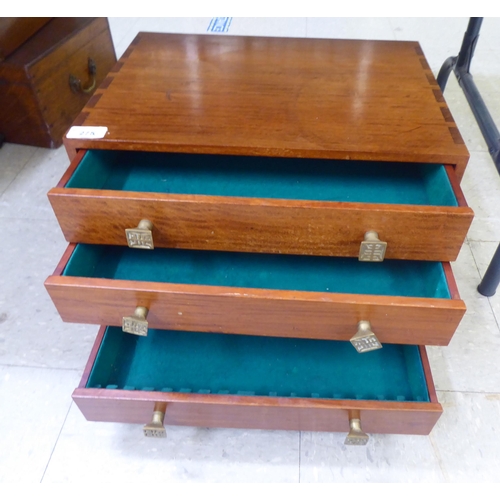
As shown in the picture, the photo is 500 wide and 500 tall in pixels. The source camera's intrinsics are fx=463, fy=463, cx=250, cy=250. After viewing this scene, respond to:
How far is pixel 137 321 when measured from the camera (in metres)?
0.62

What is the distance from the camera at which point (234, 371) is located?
0.76 metres

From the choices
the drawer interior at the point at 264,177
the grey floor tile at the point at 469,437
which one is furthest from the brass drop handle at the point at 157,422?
the grey floor tile at the point at 469,437

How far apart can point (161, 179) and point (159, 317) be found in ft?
0.92

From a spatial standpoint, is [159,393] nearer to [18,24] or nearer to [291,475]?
[291,475]

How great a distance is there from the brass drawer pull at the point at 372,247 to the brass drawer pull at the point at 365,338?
0.33ft

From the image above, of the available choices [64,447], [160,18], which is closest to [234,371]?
[64,447]

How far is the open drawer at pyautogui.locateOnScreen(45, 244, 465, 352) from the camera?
23.3 inches

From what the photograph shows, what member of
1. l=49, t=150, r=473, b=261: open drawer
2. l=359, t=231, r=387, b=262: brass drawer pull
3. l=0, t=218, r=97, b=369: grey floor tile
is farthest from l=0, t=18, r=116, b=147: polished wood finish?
l=359, t=231, r=387, b=262: brass drawer pull

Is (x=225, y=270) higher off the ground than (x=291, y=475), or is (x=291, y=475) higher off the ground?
(x=225, y=270)

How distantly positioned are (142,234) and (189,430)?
36cm

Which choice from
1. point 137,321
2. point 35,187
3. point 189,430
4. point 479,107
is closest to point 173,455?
point 189,430

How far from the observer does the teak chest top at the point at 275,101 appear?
0.70 metres

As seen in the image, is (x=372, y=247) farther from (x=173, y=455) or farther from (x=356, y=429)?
(x=173, y=455)

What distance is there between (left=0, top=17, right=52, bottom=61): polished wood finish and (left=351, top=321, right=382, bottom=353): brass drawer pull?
1.15 m
